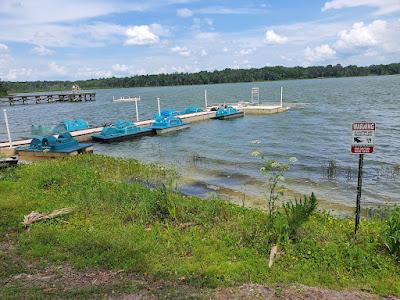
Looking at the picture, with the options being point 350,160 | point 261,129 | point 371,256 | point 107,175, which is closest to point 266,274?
point 371,256

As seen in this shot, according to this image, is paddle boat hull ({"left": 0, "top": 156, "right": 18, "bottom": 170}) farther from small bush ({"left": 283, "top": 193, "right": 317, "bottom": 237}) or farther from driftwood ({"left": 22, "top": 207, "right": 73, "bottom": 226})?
small bush ({"left": 283, "top": 193, "right": 317, "bottom": 237})

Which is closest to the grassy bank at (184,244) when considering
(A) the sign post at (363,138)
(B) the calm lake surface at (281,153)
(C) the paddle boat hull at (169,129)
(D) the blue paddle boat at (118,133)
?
(A) the sign post at (363,138)

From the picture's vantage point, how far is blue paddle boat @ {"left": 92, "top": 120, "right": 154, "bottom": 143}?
79.5ft

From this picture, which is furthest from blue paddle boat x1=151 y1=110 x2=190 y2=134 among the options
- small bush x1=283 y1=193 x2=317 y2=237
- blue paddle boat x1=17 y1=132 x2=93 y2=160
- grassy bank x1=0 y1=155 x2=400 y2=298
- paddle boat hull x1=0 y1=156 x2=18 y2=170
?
small bush x1=283 y1=193 x2=317 y2=237

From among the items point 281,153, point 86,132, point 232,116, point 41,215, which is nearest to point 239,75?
point 232,116

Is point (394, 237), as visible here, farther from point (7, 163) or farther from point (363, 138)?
point (7, 163)

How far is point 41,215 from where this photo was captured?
7.73 m

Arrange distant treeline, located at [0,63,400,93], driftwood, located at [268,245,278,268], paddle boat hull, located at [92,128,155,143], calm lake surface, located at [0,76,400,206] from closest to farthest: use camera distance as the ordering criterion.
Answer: driftwood, located at [268,245,278,268] → calm lake surface, located at [0,76,400,206] → paddle boat hull, located at [92,128,155,143] → distant treeline, located at [0,63,400,93]

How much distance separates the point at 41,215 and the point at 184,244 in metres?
3.40

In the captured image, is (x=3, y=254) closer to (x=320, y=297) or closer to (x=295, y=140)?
(x=320, y=297)

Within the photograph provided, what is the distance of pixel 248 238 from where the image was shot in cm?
635

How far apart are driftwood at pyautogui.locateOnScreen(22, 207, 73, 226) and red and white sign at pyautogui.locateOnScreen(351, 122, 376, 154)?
233 inches

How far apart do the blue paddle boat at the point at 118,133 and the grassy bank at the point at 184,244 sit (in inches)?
587

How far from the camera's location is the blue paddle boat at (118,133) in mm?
24219
